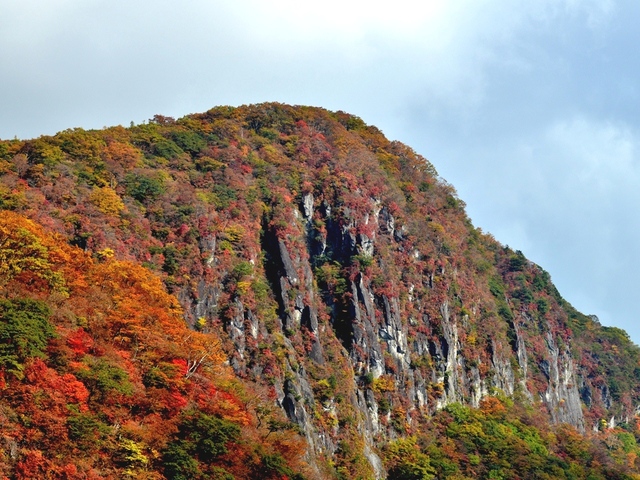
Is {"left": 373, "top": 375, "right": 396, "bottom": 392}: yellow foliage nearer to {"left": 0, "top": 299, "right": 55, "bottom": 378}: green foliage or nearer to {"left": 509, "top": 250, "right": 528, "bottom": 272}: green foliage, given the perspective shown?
{"left": 0, "top": 299, "right": 55, "bottom": 378}: green foliage

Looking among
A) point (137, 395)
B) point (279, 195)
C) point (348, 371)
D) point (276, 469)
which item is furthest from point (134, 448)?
point (279, 195)

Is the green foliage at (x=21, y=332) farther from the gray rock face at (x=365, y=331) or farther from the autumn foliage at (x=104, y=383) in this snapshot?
the gray rock face at (x=365, y=331)

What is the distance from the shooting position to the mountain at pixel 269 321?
31328mm

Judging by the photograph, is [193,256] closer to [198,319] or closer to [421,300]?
[198,319]

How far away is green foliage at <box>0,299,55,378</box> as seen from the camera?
2902 cm

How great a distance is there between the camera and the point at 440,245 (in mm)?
76500

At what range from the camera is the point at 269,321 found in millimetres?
54188

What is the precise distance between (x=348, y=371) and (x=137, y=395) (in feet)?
88.1

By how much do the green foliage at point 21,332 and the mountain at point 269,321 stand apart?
0.35ft

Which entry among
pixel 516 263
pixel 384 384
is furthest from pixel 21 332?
pixel 516 263

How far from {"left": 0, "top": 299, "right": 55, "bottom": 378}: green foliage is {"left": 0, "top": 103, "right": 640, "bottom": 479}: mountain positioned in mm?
105

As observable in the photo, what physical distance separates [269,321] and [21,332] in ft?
86.5

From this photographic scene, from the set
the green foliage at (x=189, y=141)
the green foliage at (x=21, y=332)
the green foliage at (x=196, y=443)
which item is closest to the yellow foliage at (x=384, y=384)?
the green foliage at (x=196, y=443)

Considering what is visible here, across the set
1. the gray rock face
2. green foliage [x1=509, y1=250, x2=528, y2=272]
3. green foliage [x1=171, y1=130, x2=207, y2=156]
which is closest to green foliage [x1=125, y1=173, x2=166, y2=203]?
the gray rock face
